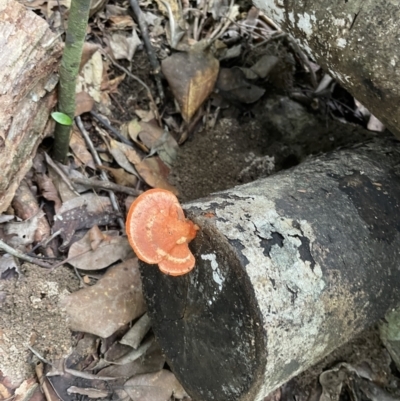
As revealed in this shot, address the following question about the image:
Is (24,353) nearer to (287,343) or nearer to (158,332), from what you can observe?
(158,332)

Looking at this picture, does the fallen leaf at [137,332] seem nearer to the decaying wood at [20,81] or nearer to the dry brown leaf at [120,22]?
the decaying wood at [20,81]

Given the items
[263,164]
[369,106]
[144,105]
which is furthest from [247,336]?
[144,105]

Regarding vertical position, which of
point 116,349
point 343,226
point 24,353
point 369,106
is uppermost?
point 369,106

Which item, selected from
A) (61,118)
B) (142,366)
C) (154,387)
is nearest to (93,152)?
(61,118)

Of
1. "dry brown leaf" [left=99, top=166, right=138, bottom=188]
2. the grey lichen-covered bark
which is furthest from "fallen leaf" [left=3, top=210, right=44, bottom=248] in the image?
the grey lichen-covered bark

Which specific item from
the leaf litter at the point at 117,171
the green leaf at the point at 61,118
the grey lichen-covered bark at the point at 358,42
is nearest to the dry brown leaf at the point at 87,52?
the leaf litter at the point at 117,171
